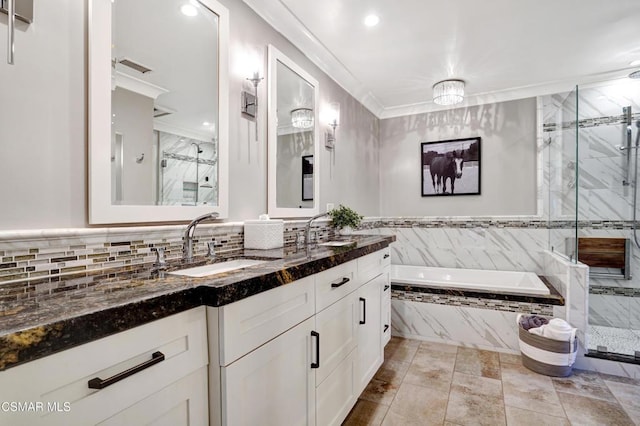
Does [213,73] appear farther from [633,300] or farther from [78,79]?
[633,300]

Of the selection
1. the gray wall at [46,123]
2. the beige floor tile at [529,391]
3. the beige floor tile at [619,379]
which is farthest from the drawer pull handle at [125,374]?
the beige floor tile at [619,379]

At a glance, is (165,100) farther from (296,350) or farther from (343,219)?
(343,219)

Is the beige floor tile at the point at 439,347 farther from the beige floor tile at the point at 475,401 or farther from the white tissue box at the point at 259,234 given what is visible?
the white tissue box at the point at 259,234

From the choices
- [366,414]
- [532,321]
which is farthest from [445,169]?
[366,414]

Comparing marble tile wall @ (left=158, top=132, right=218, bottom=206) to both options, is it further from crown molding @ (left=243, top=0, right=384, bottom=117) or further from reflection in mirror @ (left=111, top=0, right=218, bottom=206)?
crown molding @ (left=243, top=0, right=384, bottom=117)

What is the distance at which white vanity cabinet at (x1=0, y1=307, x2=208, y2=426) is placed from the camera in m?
0.59

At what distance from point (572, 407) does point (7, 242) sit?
283 centimetres

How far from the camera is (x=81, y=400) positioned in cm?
65

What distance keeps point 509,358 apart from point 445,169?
2060mm

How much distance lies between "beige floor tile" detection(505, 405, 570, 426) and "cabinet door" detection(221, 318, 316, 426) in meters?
1.25

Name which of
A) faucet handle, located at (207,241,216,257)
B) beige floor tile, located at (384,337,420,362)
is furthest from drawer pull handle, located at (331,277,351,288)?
beige floor tile, located at (384,337,420,362)

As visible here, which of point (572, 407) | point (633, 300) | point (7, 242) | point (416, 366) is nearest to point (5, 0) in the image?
point (7, 242)

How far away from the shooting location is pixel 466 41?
250cm

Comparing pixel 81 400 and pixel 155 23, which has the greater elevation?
pixel 155 23
